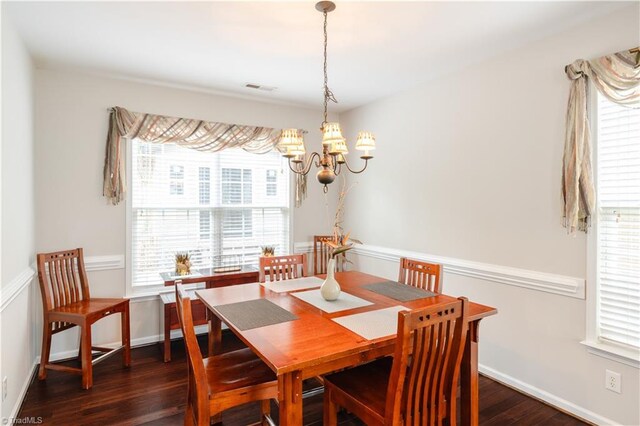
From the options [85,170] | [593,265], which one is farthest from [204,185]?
[593,265]

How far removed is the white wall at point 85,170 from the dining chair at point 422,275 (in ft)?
8.32

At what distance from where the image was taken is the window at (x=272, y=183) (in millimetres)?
4441

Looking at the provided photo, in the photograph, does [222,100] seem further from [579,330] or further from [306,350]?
[579,330]

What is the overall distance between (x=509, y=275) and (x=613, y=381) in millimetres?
878

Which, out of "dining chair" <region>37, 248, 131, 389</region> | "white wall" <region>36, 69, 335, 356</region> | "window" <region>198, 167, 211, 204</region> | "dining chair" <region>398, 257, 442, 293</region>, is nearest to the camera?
"dining chair" <region>398, 257, 442, 293</region>

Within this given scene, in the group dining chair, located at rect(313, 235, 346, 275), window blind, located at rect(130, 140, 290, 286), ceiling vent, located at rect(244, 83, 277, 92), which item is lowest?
dining chair, located at rect(313, 235, 346, 275)

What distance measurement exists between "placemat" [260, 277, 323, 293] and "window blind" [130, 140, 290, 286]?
1.53 metres

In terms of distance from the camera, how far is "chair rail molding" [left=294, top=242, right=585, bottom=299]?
2484mm

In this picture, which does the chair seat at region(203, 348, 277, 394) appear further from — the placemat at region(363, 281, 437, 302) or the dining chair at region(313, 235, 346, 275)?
the dining chair at region(313, 235, 346, 275)

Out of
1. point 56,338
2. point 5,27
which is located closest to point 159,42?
point 5,27

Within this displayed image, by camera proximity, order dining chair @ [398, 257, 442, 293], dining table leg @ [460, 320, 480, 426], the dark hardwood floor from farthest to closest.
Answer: dining chair @ [398, 257, 442, 293]
the dark hardwood floor
dining table leg @ [460, 320, 480, 426]

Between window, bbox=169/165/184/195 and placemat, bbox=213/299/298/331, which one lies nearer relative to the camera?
placemat, bbox=213/299/298/331

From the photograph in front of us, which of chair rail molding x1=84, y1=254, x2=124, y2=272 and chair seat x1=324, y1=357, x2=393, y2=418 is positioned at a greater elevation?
chair rail molding x1=84, y1=254, x2=124, y2=272

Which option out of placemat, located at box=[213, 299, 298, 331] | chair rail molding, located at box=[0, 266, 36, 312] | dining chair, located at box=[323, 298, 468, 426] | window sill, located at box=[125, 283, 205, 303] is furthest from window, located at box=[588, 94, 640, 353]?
chair rail molding, located at box=[0, 266, 36, 312]
